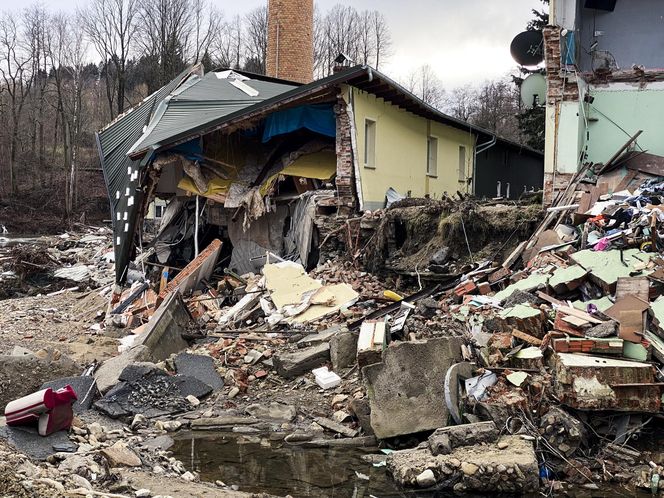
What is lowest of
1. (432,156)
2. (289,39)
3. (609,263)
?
(609,263)

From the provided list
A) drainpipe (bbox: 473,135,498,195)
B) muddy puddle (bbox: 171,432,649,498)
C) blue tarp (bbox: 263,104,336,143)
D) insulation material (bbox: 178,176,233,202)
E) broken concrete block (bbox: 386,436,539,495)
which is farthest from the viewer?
drainpipe (bbox: 473,135,498,195)

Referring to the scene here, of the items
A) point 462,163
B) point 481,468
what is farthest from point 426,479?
point 462,163

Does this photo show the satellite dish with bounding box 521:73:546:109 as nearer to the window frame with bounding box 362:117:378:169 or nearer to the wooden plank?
the window frame with bounding box 362:117:378:169

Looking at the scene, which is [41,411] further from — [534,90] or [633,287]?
[534,90]

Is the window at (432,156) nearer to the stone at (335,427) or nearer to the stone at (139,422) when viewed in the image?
the stone at (335,427)

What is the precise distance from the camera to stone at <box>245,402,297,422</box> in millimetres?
7719

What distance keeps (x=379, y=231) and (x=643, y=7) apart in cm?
862

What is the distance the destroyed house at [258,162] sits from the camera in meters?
14.1

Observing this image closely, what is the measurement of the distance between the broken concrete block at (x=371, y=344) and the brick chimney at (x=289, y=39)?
20051 millimetres

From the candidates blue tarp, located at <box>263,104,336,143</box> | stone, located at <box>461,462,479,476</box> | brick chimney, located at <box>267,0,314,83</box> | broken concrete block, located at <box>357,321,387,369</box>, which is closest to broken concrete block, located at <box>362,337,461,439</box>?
broken concrete block, located at <box>357,321,387,369</box>

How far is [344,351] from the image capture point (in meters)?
8.55

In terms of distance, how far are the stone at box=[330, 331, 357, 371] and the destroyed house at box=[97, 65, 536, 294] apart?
208 inches

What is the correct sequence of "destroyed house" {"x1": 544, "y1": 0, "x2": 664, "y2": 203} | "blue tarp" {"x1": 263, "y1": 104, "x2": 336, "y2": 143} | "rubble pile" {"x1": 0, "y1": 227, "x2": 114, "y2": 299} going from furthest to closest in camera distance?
1. "rubble pile" {"x1": 0, "y1": 227, "x2": 114, "y2": 299}
2. "blue tarp" {"x1": 263, "y1": 104, "x2": 336, "y2": 143}
3. "destroyed house" {"x1": 544, "y1": 0, "x2": 664, "y2": 203}

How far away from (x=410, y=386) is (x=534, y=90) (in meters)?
10.2
